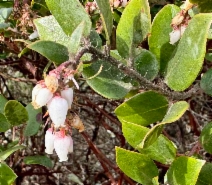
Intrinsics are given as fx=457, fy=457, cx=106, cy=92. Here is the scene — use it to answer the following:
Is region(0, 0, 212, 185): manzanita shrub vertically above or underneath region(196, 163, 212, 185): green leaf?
above

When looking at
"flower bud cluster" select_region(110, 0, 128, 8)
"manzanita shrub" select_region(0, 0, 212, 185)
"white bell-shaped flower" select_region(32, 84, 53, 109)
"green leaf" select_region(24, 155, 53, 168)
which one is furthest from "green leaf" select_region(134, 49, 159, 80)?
"green leaf" select_region(24, 155, 53, 168)

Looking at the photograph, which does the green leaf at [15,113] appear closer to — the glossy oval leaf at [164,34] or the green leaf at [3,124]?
the green leaf at [3,124]

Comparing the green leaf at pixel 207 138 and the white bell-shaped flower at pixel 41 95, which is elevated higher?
the white bell-shaped flower at pixel 41 95

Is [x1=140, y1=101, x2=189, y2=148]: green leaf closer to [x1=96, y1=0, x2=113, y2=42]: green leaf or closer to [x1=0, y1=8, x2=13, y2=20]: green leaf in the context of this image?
[x1=96, y1=0, x2=113, y2=42]: green leaf

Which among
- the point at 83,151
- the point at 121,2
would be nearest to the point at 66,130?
the point at 121,2

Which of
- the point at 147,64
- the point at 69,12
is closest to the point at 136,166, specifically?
the point at 147,64

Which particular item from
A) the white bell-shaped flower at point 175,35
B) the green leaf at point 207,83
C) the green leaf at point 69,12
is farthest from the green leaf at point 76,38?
the green leaf at point 207,83

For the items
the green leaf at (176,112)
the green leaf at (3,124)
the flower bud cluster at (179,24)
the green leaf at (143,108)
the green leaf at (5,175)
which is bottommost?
the green leaf at (5,175)
